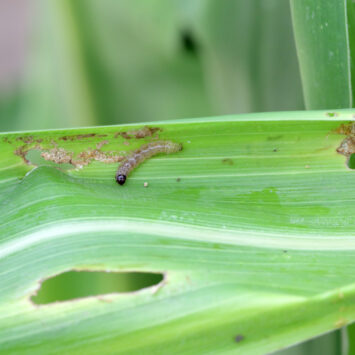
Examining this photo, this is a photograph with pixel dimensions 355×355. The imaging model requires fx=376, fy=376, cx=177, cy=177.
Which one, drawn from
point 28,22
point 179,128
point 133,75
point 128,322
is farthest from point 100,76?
point 28,22

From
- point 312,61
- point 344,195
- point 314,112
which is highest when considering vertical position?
point 312,61

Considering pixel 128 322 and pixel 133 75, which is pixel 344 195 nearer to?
pixel 128 322

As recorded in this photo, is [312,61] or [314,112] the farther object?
[312,61]

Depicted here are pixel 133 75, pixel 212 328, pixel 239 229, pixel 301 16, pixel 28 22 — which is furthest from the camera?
pixel 28 22

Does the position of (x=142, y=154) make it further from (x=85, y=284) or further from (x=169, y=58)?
(x=169, y=58)

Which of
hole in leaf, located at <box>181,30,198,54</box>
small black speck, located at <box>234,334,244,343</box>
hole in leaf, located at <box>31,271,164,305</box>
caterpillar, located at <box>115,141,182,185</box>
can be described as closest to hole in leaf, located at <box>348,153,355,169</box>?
caterpillar, located at <box>115,141,182,185</box>

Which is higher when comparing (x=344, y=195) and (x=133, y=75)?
(x=133, y=75)

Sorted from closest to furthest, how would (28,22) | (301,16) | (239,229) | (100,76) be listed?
(239,229) < (301,16) < (100,76) < (28,22)

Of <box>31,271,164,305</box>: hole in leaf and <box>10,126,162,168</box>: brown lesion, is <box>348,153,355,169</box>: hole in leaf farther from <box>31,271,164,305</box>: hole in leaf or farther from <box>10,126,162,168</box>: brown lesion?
<box>31,271,164,305</box>: hole in leaf
